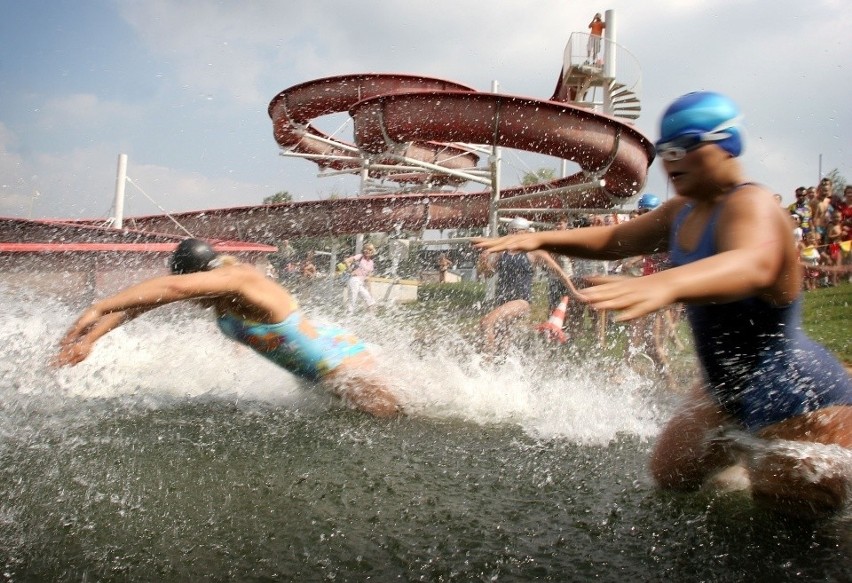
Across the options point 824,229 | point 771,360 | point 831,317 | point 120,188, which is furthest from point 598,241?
point 120,188

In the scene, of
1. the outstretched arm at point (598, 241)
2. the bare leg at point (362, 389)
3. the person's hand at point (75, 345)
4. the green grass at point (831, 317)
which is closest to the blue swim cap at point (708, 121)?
the outstretched arm at point (598, 241)

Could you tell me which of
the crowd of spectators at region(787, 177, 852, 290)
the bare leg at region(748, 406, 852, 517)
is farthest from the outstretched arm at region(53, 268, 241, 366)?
the crowd of spectators at region(787, 177, 852, 290)

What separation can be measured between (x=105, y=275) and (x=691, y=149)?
6967 mm

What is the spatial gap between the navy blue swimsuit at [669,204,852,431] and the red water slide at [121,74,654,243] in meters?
6.85

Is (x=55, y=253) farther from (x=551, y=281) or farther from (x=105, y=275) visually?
(x=551, y=281)

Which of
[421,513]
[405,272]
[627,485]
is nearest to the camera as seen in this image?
[421,513]

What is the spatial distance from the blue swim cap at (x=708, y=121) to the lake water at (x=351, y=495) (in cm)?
155

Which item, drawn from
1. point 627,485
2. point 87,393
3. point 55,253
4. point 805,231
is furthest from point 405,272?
point 627,485

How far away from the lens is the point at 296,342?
14.4 ft

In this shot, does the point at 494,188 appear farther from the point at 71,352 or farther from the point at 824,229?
the point at 71,352

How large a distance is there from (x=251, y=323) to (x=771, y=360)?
3.09m

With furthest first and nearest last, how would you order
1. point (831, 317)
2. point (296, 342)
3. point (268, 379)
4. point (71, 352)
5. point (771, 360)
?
point (831, 317), point (268, 379), point (296, 342), point (71, 352), point (771, 360)

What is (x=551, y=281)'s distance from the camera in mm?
8375

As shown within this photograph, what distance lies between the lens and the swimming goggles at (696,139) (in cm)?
241
